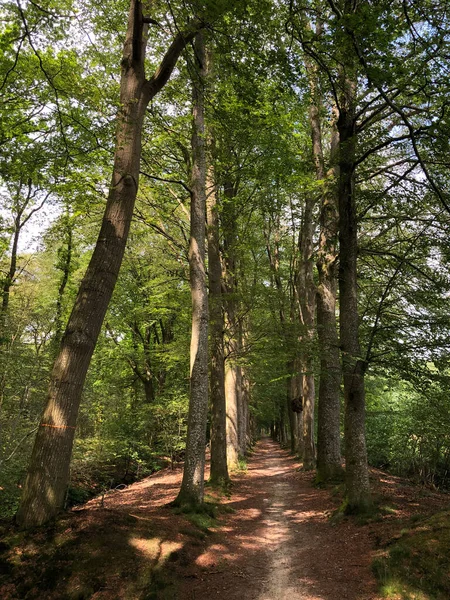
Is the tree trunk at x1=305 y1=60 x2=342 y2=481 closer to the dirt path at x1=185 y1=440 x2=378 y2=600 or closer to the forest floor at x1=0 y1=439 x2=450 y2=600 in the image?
the dirt path at x1=185 y1=440 x2=378 y2=600

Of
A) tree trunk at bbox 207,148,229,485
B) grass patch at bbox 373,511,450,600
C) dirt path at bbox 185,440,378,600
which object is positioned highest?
tree trunk at bbox 207,148,229,485

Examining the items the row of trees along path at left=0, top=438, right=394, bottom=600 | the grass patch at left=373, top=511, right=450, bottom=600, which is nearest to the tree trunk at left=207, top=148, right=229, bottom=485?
the row of trees along path at left=0, top=438, right=394, bottom=600

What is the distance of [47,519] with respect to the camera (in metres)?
4.56

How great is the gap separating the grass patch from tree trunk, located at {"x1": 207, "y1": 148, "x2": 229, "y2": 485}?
5.70 m

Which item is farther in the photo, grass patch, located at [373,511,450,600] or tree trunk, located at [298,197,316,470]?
tree trunk, located at [298,197,316,470]

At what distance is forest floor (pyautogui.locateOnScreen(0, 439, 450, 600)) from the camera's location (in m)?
4.15

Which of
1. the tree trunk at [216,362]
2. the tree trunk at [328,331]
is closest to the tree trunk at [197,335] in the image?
the tree trunk at [216,362]

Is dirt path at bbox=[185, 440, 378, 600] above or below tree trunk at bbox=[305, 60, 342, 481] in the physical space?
below

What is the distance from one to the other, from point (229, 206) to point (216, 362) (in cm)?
535

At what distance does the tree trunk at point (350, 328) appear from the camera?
7.18 m

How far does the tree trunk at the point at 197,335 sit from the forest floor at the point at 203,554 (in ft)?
2.36

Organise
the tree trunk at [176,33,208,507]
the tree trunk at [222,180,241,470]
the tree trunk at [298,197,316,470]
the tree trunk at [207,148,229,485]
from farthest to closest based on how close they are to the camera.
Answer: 1. the tree trunk at [298,197,316,470]
2. the tree trunk at [222,180,241,470]
3. the tree trunk at [207,148,229,485]
4. the tree trunk at [176,33,208,507]

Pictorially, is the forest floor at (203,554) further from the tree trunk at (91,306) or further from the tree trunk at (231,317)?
the tree trunk at (231,317)

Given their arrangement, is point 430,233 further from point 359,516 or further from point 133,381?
point 133,381
